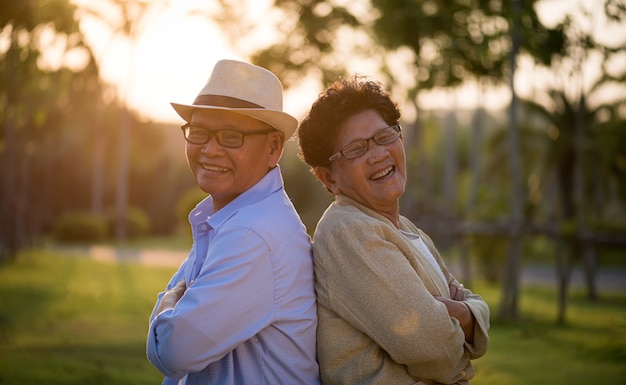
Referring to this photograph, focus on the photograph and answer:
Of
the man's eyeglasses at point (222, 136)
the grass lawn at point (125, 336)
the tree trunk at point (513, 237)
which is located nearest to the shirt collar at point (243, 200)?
the man's eyeglasses at point (222, 136)

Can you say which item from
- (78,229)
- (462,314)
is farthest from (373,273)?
(78,229)

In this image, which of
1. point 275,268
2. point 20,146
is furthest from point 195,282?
point 20,146

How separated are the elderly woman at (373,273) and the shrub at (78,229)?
39.2 metres

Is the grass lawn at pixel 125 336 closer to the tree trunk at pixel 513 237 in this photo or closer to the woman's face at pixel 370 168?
the tree trunk at pixel 513 237

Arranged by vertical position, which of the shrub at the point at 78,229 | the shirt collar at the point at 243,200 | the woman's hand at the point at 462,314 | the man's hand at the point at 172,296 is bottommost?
the shrub at the point at 78,229

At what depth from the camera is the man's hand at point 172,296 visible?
3.25m

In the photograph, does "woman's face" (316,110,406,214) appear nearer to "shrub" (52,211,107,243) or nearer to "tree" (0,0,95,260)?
"tree" (0,0,95,260)

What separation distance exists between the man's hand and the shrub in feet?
129

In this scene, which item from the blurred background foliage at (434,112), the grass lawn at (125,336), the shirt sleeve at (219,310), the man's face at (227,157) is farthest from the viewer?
the blurred background foliage at (434,112)

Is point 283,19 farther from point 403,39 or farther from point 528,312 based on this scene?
point 528,312

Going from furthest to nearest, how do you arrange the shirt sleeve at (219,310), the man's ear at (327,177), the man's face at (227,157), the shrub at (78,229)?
the shrub at (78,229)
the man's ear at (327,177)
the man's face at (227,157)
the shirt sleeve at (219,310)

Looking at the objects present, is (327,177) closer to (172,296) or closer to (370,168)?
(370,168)

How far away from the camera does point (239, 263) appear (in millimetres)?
3109

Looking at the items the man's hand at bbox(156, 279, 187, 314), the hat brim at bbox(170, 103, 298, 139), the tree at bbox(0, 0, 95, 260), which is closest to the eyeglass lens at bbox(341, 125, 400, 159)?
the hat brim at bbox(170, 103, 298, 139)
